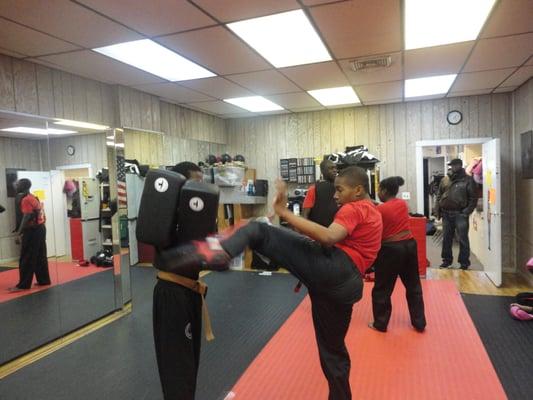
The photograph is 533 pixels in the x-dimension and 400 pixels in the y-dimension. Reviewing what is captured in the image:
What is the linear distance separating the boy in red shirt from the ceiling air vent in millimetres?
2033

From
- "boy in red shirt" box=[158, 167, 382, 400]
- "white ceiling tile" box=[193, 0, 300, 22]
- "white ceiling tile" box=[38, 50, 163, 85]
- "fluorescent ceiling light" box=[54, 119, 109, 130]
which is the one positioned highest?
"white ceiling tile" box=[38, 50, 163, 85]

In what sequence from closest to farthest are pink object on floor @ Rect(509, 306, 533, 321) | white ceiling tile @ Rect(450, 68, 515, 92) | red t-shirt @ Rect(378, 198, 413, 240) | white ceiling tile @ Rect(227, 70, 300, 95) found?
red t-shirt @ Rect(378, 198, 413, 240) → pink object on floor @ Rect(509, 306, 533, 321) → white ceiling tile @ Rect(227, 70, 300, 95) → white ceiling tile @ Rect(450, 68, 515, 92)

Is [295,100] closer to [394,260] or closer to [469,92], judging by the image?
[469,92]

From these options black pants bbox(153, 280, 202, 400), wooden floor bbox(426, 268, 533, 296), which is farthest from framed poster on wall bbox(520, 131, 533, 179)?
black pants bbox(153, 280, 202, 400)

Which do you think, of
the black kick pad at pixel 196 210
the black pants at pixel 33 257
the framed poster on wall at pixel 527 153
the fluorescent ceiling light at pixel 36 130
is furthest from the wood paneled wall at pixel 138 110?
the framed poster on wall at pixel 527 153

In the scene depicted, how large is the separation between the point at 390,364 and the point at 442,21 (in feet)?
8.62

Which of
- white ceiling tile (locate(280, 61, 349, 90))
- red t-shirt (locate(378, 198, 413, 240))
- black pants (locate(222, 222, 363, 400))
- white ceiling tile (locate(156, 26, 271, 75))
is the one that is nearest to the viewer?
black pants (locate(222, 222, 363, 400))

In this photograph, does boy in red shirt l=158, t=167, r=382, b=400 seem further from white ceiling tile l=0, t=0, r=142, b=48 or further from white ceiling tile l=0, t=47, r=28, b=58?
white ceiling tile l=0, t=47, r=28, b=58

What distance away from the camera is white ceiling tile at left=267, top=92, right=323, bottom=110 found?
5.13 metres

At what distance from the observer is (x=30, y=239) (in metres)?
3.64

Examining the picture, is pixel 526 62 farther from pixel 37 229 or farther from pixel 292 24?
pixel 37 229

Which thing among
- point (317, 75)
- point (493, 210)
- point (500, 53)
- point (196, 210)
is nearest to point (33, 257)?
point (196, 210)

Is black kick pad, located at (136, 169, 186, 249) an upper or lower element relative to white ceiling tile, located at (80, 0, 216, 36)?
lower

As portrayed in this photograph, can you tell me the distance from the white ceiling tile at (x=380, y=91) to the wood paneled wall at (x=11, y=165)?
3.77 meters
